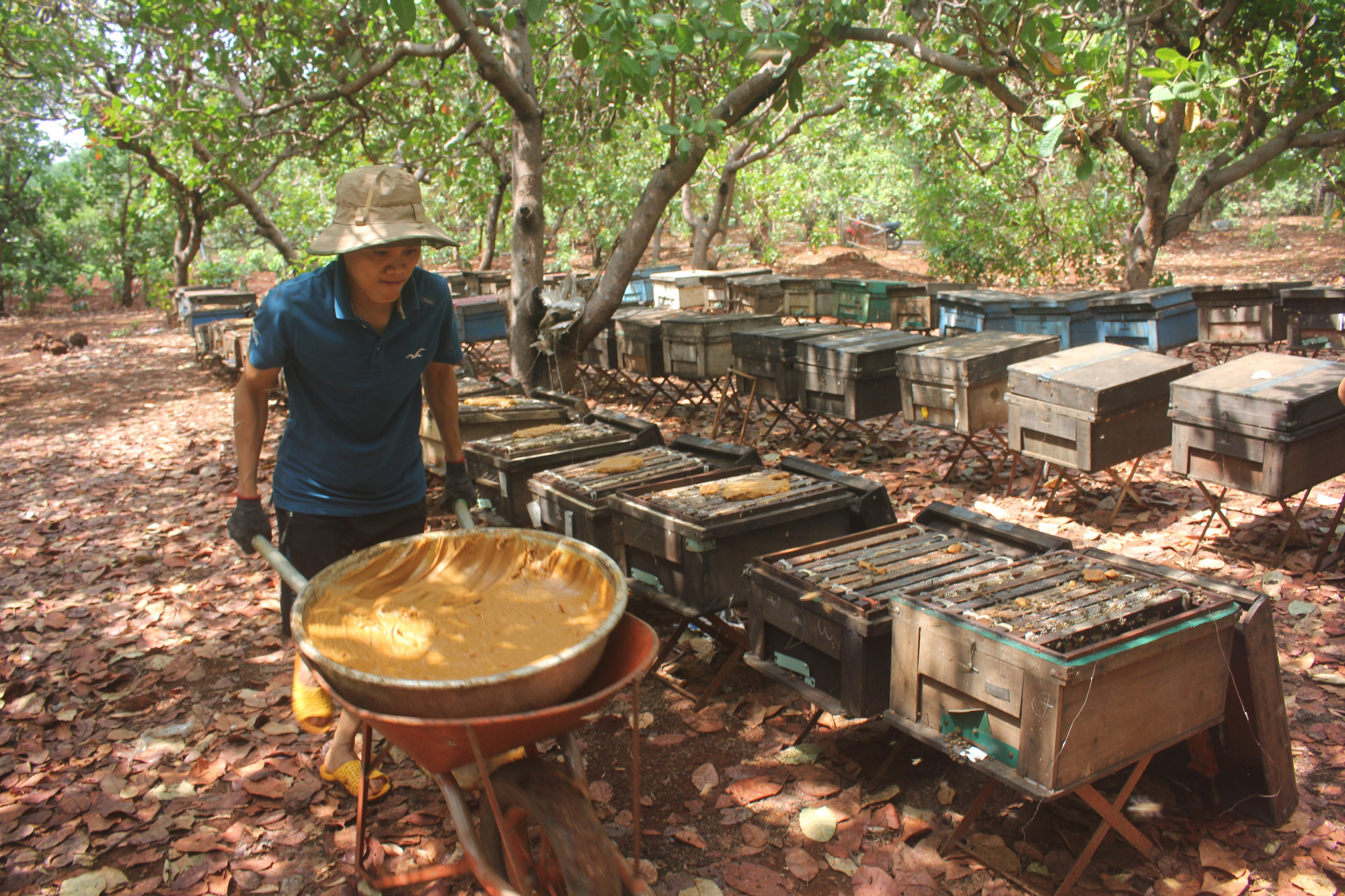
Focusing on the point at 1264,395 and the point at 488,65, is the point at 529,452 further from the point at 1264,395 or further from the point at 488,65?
the point at 1264,395

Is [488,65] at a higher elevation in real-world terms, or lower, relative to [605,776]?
higher

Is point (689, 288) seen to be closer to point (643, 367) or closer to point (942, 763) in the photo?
point (643, 367)

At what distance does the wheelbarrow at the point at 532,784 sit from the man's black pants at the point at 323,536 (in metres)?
0.82

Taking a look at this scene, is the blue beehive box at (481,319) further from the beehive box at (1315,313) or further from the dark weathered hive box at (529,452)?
the beehive box at (1315,313)

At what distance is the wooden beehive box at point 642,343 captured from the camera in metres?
11.0

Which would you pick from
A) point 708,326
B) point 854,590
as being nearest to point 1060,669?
point 854,590

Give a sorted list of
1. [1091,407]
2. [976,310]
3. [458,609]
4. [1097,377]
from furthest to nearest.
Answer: [976,310] < [1097,377] < [1091,407] < [458,609]

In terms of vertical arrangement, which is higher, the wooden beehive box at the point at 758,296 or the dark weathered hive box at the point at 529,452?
the wooden beehive box at the point at 758,296

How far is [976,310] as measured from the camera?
11.8 metres

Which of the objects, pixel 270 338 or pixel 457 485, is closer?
pixel 270 338

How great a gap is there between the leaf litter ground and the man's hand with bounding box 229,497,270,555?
1233 millimetres

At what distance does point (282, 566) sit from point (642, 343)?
7975 millimetres

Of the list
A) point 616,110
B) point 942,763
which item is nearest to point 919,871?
point 942,763

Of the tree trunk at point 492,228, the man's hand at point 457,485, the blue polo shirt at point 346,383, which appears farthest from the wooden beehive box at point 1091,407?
the tree trunk at point 492,228
